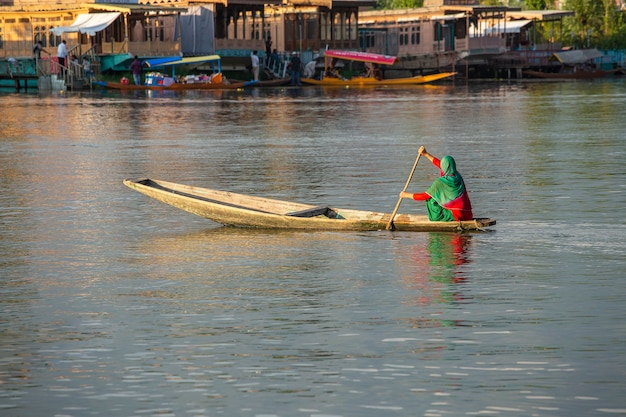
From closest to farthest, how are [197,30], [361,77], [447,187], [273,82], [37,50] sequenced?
[447,187] < [37,50] < [197,30] < [273,82] < [361,77]

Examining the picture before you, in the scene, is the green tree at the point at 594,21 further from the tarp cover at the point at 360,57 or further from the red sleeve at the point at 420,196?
the red sleeve at the point at 420,196

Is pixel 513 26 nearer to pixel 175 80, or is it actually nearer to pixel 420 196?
pixel 175 80

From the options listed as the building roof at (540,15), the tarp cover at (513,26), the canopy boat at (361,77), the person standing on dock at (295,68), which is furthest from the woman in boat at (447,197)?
the tarp cover at (513,26)

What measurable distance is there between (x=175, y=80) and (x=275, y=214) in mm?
47412

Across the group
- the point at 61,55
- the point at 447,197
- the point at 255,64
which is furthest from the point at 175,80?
the point at 447,197

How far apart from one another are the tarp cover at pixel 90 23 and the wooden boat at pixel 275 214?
44233 mm

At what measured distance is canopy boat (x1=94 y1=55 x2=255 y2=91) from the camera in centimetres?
5981

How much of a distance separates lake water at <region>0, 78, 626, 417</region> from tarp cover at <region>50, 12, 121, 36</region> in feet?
111

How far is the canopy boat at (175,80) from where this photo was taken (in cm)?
5981

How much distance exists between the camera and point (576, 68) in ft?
269

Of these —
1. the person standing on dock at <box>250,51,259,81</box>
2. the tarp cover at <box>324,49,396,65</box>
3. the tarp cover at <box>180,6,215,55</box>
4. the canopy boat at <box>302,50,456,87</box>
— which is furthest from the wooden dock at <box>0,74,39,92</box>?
the tarp cover at <box>324,49,396,65</box>

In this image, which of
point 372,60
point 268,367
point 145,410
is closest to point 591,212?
point 268,367

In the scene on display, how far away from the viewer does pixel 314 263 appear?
13141mm

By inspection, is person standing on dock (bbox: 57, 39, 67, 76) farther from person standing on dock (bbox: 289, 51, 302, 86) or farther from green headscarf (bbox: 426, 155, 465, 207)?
green headscarf (bbox: 426, 155, 465, 207)
